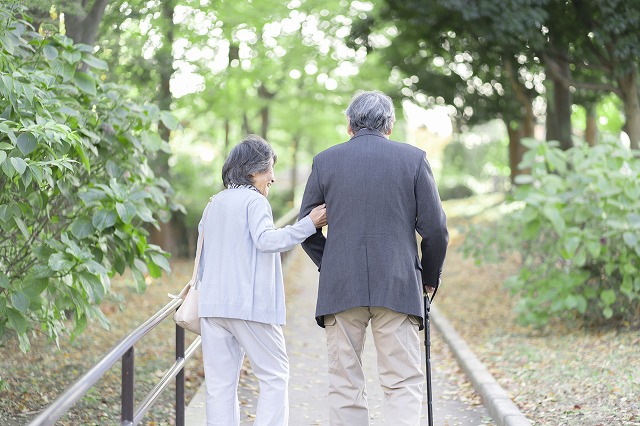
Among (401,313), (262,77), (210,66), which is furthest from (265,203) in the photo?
(262,77)

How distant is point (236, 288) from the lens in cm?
441

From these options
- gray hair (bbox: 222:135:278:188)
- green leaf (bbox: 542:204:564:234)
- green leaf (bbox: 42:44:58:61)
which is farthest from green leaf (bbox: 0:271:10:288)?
green leaf (bbox: 542:204:564:234)

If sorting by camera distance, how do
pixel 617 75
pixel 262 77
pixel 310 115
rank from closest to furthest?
1. pixel 617 75
2. pixel 262 77
3. pixel 310 115

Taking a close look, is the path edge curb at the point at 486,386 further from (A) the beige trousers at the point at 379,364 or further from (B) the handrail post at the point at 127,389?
(B) the handrail post at the point at 127,389

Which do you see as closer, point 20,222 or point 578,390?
point 20,222

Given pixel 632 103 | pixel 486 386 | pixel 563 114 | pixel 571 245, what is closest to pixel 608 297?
pixel 571 245

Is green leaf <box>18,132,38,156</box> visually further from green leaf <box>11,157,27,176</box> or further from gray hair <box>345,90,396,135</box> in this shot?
gray hair <box>345,90,396,135</box>

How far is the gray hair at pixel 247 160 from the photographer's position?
4.49m

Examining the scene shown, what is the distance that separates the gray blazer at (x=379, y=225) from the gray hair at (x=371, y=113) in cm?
9

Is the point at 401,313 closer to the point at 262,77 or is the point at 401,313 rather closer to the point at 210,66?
the point at 210,66

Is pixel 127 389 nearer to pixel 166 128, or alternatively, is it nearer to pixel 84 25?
pixel 84 25

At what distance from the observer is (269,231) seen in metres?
4.36

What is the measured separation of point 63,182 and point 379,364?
2.37m

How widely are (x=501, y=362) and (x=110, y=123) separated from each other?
4043 millimetres
